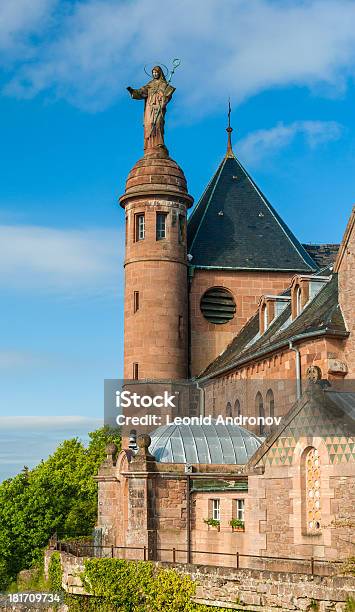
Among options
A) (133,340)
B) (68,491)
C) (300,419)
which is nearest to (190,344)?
(133,340)

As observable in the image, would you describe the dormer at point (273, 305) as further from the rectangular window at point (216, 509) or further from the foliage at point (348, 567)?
the foliage at point (348, 567)

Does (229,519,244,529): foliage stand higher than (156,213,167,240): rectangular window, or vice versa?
(156,213,167,240): rectangular window

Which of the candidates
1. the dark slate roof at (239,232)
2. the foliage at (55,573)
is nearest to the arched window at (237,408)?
the dark slate roof at (239,232)

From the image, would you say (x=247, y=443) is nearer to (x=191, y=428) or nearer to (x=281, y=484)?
(x=191, y=428)

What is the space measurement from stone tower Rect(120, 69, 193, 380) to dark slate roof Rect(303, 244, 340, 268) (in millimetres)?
8346

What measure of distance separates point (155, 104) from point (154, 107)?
17 centimetres

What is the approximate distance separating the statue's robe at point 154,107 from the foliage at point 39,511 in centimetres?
1993

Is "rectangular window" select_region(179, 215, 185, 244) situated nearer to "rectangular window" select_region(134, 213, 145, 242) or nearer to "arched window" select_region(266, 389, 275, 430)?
"rectangular window" select_region(134, 213, 145, 242)

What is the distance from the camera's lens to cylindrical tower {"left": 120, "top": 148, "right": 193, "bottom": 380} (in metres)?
48.8

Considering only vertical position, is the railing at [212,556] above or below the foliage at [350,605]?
above

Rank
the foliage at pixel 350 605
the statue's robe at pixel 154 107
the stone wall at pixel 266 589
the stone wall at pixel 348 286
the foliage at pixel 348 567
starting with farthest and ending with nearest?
the statue's robe at pixel 154 107 < the stone wall at pixel 348 286 < the foliage at pixel 348 567 < the stone wall at pixel 266 589 < the foliage at pixel 350 605

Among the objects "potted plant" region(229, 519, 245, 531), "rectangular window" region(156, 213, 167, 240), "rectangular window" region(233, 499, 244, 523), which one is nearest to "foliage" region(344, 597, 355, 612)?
"potted plant" region(229, 519, 245, 531)


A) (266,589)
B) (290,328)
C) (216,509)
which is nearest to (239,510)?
(216,509)

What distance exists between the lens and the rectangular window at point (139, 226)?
50.2 meters
